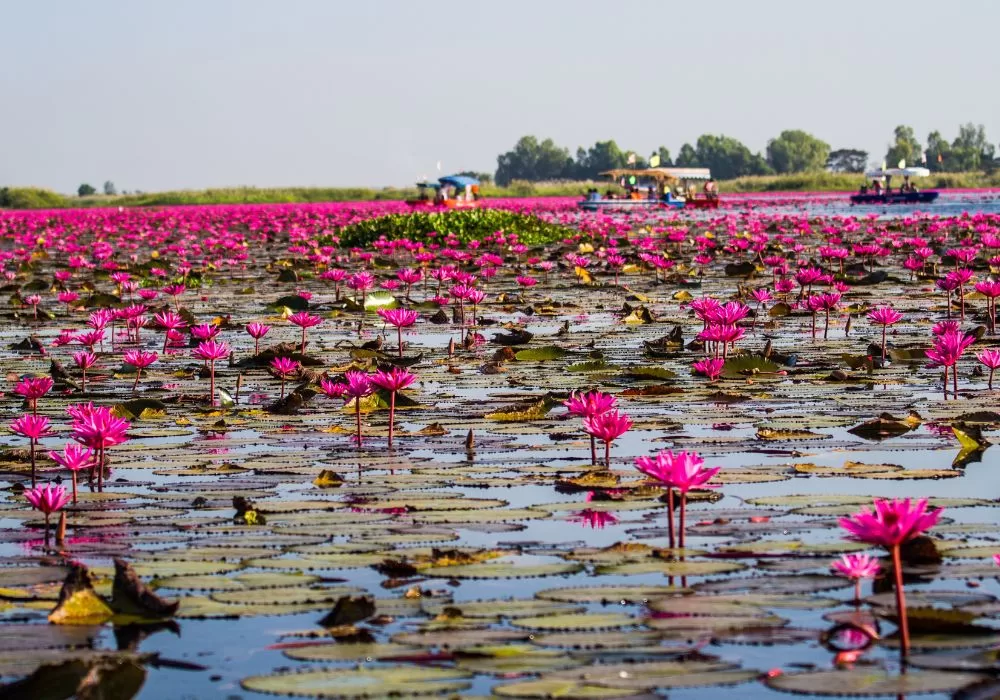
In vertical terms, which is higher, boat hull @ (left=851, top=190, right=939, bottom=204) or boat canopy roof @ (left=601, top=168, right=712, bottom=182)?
boat canopy roof @ (left=601, top=168, right=712, bottom=182)

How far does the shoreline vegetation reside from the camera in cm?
7281

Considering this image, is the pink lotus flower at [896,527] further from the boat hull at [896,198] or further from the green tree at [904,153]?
the green tree at [904,153]

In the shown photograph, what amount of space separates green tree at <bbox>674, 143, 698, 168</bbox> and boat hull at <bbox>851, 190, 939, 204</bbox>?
94.1 metres

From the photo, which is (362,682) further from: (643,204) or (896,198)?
(896,198)

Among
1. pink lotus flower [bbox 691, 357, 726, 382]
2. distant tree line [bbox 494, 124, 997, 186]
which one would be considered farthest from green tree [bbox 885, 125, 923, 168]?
pink lotus flower [bbox 691, 357, 726, 382]

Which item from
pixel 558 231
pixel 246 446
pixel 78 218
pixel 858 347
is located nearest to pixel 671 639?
pixel 246 446

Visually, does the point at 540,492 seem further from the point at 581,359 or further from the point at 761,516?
the point at 581,359

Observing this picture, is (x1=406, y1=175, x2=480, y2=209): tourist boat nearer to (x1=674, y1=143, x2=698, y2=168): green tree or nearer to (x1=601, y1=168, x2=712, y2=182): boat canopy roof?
(x1=601, y1=168, x2=712, y2=182): boat canopy roof

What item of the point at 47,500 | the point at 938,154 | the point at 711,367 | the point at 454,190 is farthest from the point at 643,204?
the point at 938,154

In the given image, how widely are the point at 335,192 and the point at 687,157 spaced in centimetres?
8070

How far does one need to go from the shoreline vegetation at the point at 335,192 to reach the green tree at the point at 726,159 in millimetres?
46016

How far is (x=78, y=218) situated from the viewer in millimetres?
41062

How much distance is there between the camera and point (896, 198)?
58906mm

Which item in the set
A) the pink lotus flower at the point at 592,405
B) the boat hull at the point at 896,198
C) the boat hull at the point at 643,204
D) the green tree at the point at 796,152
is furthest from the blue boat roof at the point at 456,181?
the green tree at the point at 796,152
